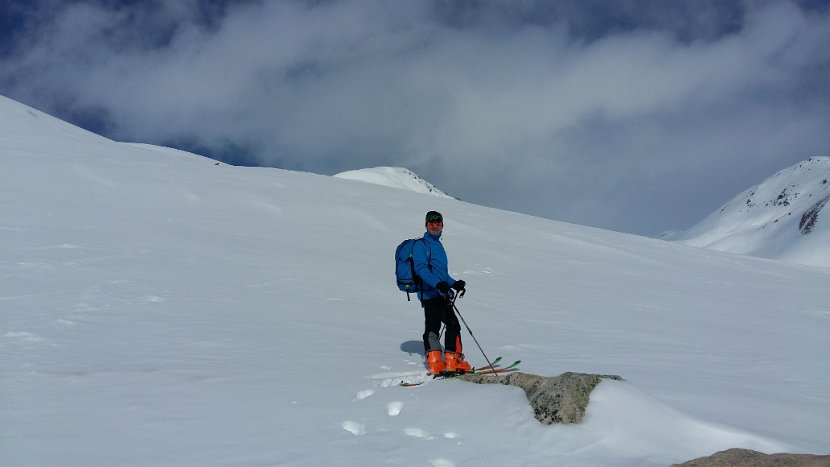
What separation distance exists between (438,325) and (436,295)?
0.35 metres

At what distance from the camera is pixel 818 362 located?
8.30m

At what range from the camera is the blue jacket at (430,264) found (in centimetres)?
647

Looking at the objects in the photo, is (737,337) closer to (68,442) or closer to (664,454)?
(664,454)

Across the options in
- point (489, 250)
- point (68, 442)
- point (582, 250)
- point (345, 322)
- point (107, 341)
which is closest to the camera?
point (68, 442)

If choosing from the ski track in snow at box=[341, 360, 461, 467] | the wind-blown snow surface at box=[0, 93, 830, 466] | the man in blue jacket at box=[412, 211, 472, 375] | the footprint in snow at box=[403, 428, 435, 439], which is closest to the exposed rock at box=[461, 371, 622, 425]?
the wind-blown snow surface at box=[0, 93, 830, 466]

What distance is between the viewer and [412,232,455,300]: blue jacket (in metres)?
6.47

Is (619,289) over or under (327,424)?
over

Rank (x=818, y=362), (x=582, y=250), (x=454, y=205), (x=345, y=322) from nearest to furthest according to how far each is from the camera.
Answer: (x=818, y=362) < (x=345, y=322) < (x=582, y=250) < (x=454, y=205)

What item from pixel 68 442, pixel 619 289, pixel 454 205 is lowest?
pixel 68 442

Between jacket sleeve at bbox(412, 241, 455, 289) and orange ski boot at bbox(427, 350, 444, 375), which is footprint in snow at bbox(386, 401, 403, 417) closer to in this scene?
orange ski boot at bbox(427, 350, 444, 375)

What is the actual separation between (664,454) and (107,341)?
606 centimetres

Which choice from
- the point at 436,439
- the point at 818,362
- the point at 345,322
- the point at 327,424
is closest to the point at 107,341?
the point at 345,322

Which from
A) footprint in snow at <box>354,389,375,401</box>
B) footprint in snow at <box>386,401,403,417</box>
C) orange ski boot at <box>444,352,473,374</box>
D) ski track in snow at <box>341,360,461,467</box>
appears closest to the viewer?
ski track in snow at <box>341,360,461,467</box>

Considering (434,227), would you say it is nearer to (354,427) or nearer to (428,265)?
(428,265)
